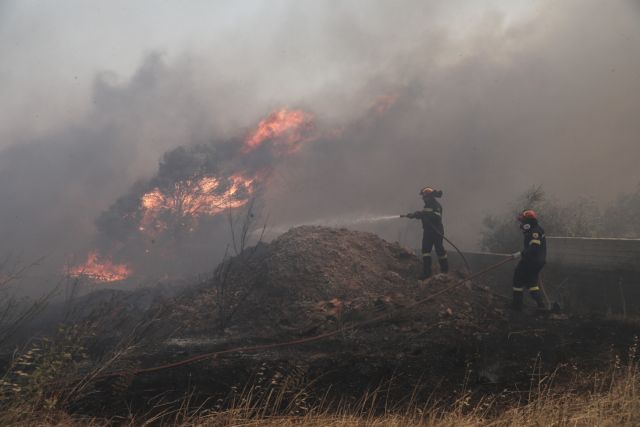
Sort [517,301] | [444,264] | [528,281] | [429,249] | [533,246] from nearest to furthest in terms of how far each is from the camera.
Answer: [533,246] → [528,281] → [517,301] → [429,249] → [444,264]

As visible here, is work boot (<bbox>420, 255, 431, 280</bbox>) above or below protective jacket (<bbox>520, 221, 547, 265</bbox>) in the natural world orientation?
below

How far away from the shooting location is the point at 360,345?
584cm

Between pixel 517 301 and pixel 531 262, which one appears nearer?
pixel 531 262

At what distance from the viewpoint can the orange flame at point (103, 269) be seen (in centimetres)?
3251

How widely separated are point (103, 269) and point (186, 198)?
9685 millimetres

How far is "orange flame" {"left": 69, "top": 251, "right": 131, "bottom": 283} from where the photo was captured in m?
32.5

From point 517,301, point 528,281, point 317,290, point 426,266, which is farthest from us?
point 426,266

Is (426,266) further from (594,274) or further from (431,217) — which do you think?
(594,274)

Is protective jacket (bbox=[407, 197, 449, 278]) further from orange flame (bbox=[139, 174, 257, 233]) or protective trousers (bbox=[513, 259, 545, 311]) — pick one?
orange flame (bbox=[139, 174, 257, 233])

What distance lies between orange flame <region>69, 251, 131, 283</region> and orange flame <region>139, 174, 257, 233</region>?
410cm

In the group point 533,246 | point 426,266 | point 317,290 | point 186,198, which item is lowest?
point 317,290

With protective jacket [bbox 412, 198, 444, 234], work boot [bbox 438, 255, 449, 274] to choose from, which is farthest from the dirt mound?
protective jacket [bbox 412, 198, 444, 234]

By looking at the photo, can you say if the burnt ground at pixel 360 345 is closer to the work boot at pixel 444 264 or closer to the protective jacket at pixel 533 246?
the work boot at pixel 444 264

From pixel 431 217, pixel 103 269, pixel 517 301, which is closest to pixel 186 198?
pixel 103 269
